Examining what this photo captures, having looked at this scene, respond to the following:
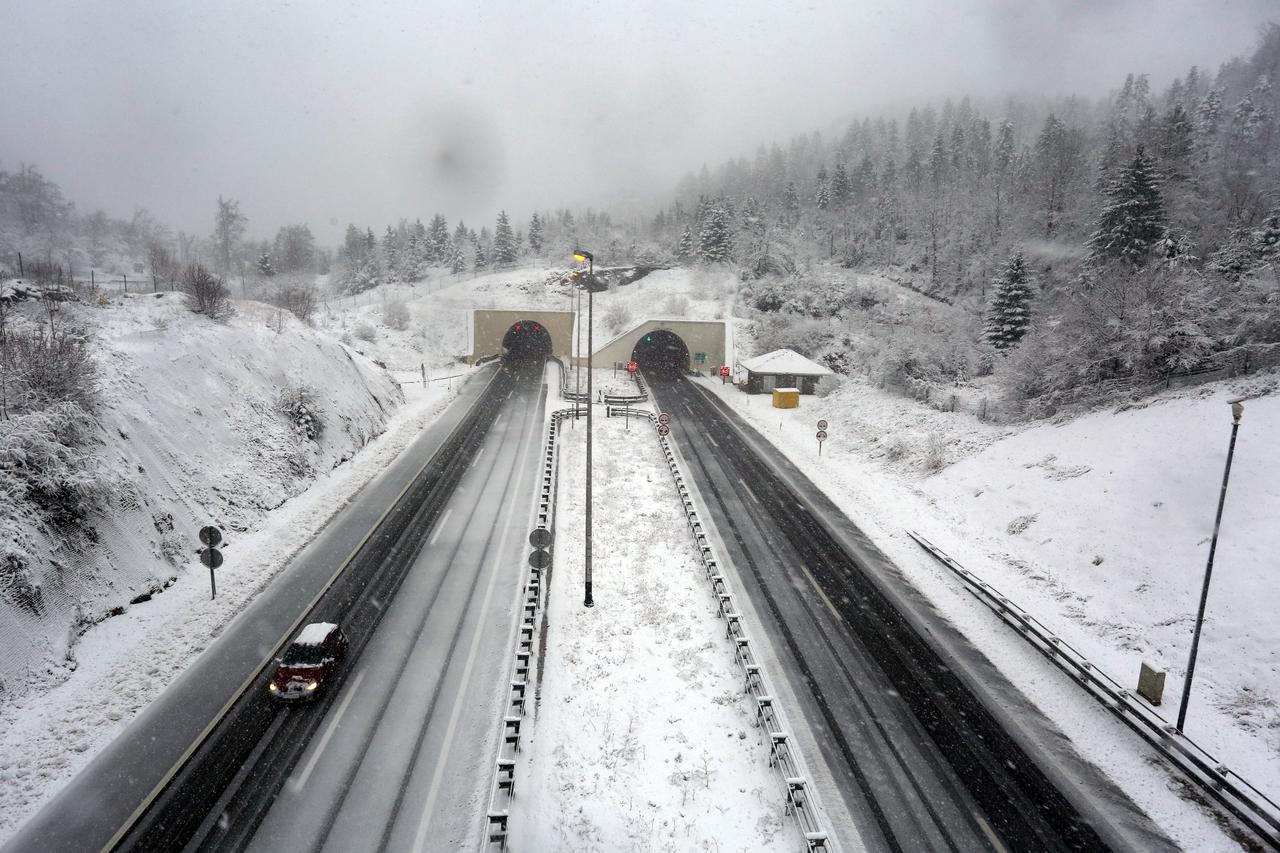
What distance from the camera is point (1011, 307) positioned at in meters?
47.0

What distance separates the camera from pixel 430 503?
978 inches

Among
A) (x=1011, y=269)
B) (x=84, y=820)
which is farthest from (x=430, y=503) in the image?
(x=1011, y=269)

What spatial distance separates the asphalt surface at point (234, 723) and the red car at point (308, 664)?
38cm

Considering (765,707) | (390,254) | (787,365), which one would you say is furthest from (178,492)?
(390,254)

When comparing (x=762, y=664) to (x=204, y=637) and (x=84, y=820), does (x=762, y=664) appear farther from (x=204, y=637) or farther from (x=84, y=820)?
(x=204, y=637)

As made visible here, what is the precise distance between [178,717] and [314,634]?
2.82 m

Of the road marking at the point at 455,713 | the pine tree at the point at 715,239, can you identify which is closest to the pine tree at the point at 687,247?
the pine tree at the point at 715,239

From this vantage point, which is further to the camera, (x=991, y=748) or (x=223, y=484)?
(x=223, y=484)

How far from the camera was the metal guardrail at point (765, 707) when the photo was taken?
9820 mm

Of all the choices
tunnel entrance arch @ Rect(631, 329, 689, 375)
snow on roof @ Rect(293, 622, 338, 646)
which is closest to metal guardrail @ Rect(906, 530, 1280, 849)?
snow on roof @ Rect(293, 622, 338, 646)

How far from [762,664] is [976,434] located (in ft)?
71.1

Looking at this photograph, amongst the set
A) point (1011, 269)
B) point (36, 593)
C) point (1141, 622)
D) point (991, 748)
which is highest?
point (1011, 269)

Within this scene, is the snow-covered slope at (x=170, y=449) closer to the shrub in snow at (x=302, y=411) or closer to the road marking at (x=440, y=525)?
the shrub in snow at (x=302, y=411)

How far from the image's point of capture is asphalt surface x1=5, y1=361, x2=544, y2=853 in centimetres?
966
